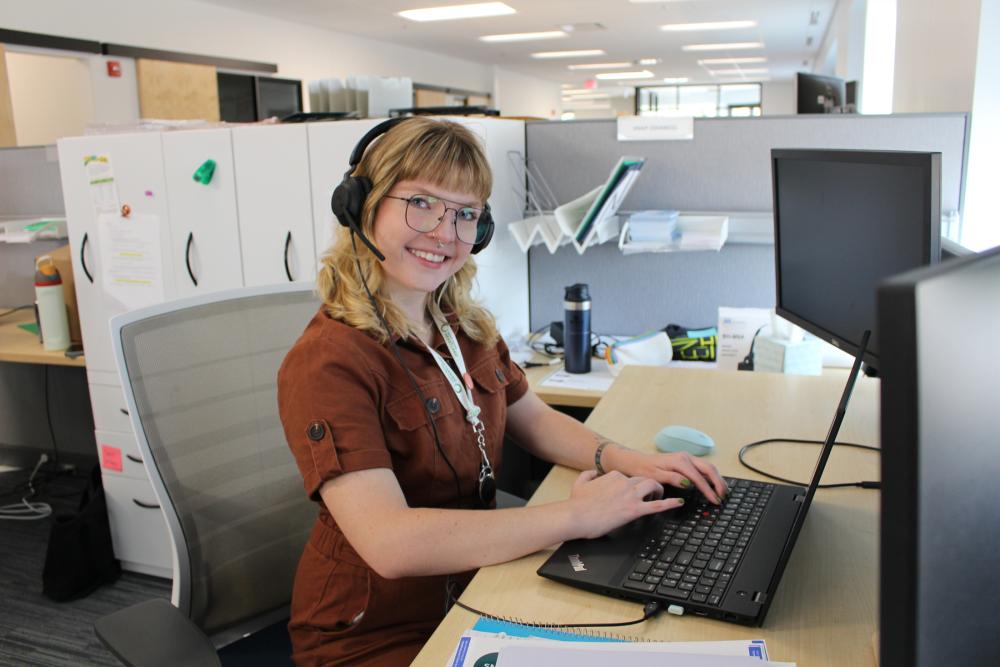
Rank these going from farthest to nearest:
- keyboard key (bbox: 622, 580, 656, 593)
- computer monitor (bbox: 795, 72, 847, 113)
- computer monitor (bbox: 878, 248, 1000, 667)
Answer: computer monitor (bbox: 795, 72, 847, 113) < keyboard key (bbox: 622, 580, 656, 593) < computer monitor (bbox: 878, 248, 1000, 667)

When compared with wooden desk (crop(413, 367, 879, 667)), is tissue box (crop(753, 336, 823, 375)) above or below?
above

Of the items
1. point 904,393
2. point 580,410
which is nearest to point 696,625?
point 904,393

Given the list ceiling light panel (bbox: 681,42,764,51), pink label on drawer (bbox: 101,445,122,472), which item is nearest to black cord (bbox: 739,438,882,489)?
pink label on drawer (bbox: 101,445,122,472)

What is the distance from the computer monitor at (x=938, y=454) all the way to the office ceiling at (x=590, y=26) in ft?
26.0

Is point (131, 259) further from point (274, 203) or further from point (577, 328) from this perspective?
point (577, 328)

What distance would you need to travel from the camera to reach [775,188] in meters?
1.33

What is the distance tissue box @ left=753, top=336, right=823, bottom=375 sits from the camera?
71.7 inches

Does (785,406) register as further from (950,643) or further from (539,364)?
(950,643)

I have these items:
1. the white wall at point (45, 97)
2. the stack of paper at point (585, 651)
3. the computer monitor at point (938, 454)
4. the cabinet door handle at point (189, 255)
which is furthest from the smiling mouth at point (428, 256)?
the white wall at point (45, 97)

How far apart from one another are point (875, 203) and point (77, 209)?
86.5 inches

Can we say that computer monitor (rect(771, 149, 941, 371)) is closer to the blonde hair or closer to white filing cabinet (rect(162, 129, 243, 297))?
the blonde hair

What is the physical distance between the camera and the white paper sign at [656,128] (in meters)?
2.16

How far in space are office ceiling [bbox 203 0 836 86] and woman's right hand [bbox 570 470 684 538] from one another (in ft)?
24.5

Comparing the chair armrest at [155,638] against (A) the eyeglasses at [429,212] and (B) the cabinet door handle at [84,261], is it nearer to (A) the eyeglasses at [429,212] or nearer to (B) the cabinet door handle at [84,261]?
(A) the eyeglasses at [429,212]
